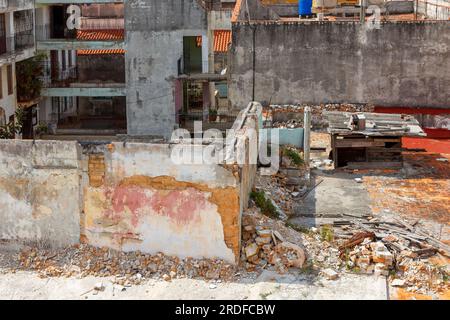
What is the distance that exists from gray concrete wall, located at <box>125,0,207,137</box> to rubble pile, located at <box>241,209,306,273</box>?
18.7 meters

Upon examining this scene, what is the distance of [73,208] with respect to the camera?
16328 millimetres

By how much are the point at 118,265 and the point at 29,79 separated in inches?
755

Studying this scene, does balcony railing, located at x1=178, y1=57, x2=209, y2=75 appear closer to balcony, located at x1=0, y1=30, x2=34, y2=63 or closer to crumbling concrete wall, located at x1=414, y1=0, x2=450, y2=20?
balcony, located at x1=0, y1=30, x2=34, y2=63

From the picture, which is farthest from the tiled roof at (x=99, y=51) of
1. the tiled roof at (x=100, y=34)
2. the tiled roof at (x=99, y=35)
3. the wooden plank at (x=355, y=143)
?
the wooden plank at (x=355, y=143)

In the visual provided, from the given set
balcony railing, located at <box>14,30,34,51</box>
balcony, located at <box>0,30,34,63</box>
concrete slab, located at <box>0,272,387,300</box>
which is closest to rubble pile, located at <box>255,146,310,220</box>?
concrete slab, located at <box>0,272,387,300</box>

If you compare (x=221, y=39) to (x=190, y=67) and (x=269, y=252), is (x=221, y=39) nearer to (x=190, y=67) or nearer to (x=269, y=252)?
(x=190, y=67)

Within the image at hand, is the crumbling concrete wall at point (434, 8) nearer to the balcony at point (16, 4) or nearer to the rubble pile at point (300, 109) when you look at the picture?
the rubble pile at point (300, 109)

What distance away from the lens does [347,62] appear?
3011 centimetres

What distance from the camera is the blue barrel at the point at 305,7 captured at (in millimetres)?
35031

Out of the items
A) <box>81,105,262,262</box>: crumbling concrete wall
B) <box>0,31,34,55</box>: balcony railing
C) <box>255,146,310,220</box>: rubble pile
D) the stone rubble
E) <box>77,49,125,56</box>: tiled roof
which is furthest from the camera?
<box>77,49,125,56</box>: tiled roof

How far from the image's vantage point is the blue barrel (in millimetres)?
35031

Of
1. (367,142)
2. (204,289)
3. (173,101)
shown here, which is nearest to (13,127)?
(173,101)

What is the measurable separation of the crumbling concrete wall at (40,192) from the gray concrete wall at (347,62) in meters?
15.7
